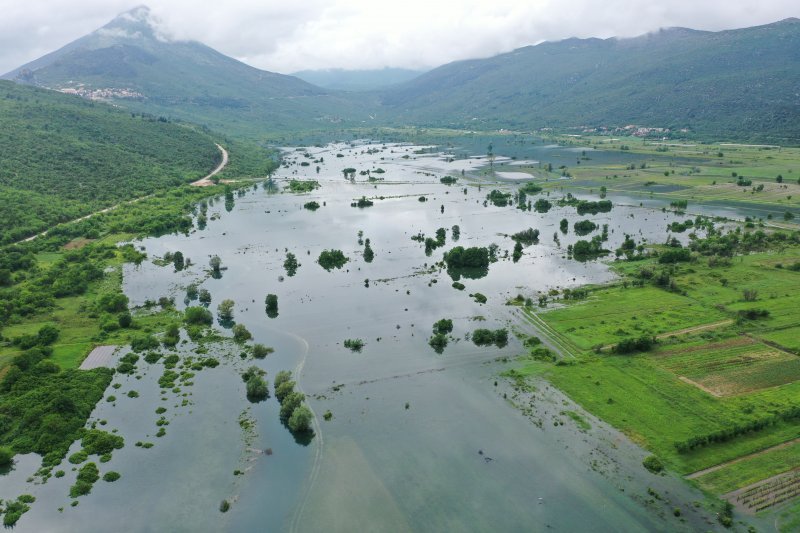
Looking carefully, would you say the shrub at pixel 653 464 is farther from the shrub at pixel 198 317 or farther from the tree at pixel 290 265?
the tree at pixel 290 265

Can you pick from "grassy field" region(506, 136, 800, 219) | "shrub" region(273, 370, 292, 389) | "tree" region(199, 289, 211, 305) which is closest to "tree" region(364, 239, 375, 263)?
"tree" region(199, 289, 211, 305)

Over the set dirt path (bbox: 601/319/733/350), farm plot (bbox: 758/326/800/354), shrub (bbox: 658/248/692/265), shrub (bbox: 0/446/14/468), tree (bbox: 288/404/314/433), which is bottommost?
shrub (bbox: 0/446/14/468)

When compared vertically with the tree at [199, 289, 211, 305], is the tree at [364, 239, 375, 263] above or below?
above


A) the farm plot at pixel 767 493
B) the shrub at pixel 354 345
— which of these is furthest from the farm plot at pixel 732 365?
the shrub at pixel 354 345

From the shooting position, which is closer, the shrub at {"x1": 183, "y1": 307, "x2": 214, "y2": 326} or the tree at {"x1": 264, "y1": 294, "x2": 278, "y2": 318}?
the shrub at {"x1": 183, "y1": 307, "x2": 214, "y2": 326}

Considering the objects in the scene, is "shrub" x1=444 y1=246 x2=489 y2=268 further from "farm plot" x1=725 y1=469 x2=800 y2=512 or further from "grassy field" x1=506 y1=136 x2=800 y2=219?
"grassy field" x1=506 y1=136 x2=800 y2=219

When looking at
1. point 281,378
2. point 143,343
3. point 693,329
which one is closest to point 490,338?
point 693,329
